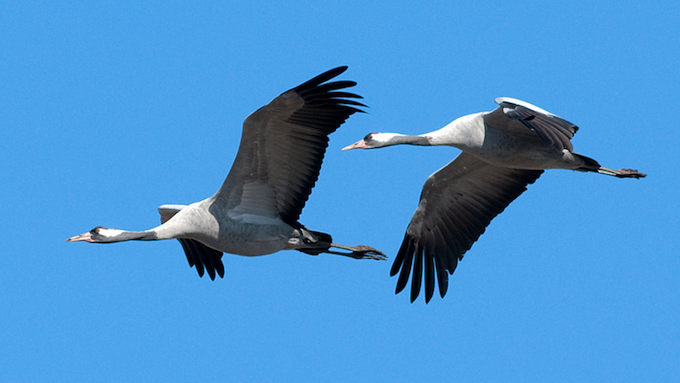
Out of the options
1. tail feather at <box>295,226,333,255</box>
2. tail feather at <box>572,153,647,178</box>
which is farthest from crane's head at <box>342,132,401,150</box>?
tail feather at <box>572,153,647,178</box>

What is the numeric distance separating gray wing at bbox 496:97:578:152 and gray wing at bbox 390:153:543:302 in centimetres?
166

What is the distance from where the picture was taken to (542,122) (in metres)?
11.0

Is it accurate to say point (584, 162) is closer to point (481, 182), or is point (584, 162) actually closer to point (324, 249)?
point (481, 182)

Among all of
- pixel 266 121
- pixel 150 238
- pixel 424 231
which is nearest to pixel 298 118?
pixel 266 121

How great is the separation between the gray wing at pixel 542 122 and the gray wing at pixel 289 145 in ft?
5.04

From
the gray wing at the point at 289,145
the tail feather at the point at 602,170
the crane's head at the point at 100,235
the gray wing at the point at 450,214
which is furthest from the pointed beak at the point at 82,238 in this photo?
the tail feather at the point at 602,170

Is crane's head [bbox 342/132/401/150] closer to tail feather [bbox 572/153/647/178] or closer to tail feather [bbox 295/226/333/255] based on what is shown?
tail feather [bbox 295/226/333/255]

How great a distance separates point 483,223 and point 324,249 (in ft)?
7.11

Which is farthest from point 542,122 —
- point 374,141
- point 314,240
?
point 314,240

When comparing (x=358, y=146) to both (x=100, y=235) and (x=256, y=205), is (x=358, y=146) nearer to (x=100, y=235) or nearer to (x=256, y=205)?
(x=256, y=205)

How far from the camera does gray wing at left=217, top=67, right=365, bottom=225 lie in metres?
11.0

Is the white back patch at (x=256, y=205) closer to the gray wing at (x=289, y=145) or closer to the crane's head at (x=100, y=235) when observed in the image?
the gray wing at (x=289, y=145)

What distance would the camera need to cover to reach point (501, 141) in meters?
11.8

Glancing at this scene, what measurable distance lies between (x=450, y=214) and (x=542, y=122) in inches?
104
